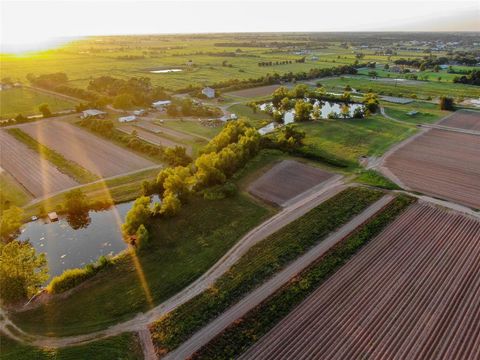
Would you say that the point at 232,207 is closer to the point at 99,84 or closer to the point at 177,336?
the point at 177,336

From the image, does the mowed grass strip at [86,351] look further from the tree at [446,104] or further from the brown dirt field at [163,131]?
the tree at [446,104]

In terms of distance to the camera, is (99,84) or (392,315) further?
(99,84)

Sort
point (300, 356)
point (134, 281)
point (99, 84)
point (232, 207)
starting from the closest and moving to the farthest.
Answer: point (300, 356) < point (134, 281) < point (232, 207) < point (99, 84)

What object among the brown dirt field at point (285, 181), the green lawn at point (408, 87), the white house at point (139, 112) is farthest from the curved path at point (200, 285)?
the green lawn at point (408, 87)

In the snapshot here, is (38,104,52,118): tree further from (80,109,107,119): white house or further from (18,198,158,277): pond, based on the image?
(18,198,158,277): pond

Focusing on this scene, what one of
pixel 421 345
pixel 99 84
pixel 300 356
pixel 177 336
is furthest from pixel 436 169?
pixel 99 84

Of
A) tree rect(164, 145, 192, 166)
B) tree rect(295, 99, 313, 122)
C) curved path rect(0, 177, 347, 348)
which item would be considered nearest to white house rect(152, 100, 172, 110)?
tree rect(295, 99, 313, 122)

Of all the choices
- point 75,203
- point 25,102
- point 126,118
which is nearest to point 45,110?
point 126,118

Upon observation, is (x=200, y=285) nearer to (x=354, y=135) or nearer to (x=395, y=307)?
(x=395, y=307)
